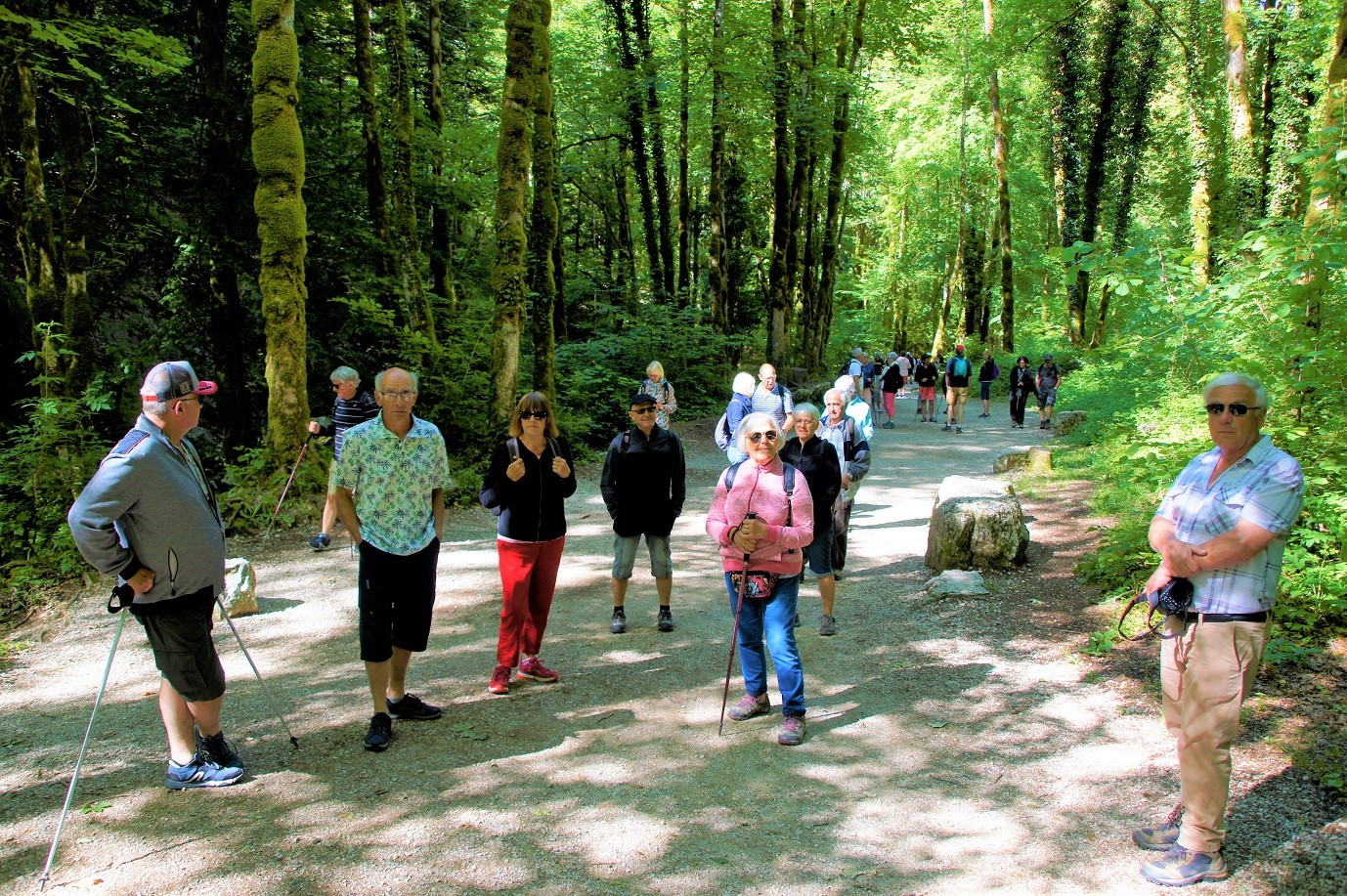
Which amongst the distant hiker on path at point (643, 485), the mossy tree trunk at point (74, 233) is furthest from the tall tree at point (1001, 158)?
the mossy tree trunk at point (74, 233)

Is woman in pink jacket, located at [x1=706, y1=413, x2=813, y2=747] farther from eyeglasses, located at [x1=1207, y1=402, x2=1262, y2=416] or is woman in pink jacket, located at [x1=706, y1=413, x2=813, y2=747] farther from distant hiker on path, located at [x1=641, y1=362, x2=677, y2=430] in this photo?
distant hiker on path, located at [x1=641, y1=362, x2=677, y2=430]

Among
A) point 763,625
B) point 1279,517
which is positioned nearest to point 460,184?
point 763,625

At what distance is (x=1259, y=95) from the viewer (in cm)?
2581

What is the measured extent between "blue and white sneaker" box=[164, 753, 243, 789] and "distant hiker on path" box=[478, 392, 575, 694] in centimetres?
172

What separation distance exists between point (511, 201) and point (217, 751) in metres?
9.45

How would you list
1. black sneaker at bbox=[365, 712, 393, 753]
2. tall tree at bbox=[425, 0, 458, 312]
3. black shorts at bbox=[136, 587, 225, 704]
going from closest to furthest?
black shorts at bbox=[136, 587, 225, 704]
black sneaker at bbox=[365, 712, 393, 753]
tall tree at bbox=[425, 0, 458, 312]

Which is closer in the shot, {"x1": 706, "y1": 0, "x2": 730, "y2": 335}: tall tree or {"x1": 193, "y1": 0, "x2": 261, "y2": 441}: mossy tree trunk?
{"x1": 193, "y1": 0, "x2": 261, "y2": 441}: mossy tree trunk

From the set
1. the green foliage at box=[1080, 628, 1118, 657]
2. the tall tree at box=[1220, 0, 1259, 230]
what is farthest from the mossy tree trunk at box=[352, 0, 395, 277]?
the tall tree at box=[1220, 0, 1259, 230]

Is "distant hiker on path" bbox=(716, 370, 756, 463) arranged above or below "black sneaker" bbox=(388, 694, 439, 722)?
above

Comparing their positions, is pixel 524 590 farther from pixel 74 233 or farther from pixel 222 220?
pixel 222 220

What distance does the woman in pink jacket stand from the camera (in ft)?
16.4

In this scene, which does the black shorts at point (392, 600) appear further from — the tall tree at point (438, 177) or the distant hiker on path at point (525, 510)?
the tall tree at point (438, 177)

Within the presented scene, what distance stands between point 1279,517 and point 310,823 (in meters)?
4.61

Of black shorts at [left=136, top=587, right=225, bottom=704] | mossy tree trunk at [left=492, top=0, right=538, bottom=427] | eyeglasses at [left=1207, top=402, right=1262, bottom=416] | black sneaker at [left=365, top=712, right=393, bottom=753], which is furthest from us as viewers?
mossy tree trunk at [left=492, top=0, right=538, bottom=427]
